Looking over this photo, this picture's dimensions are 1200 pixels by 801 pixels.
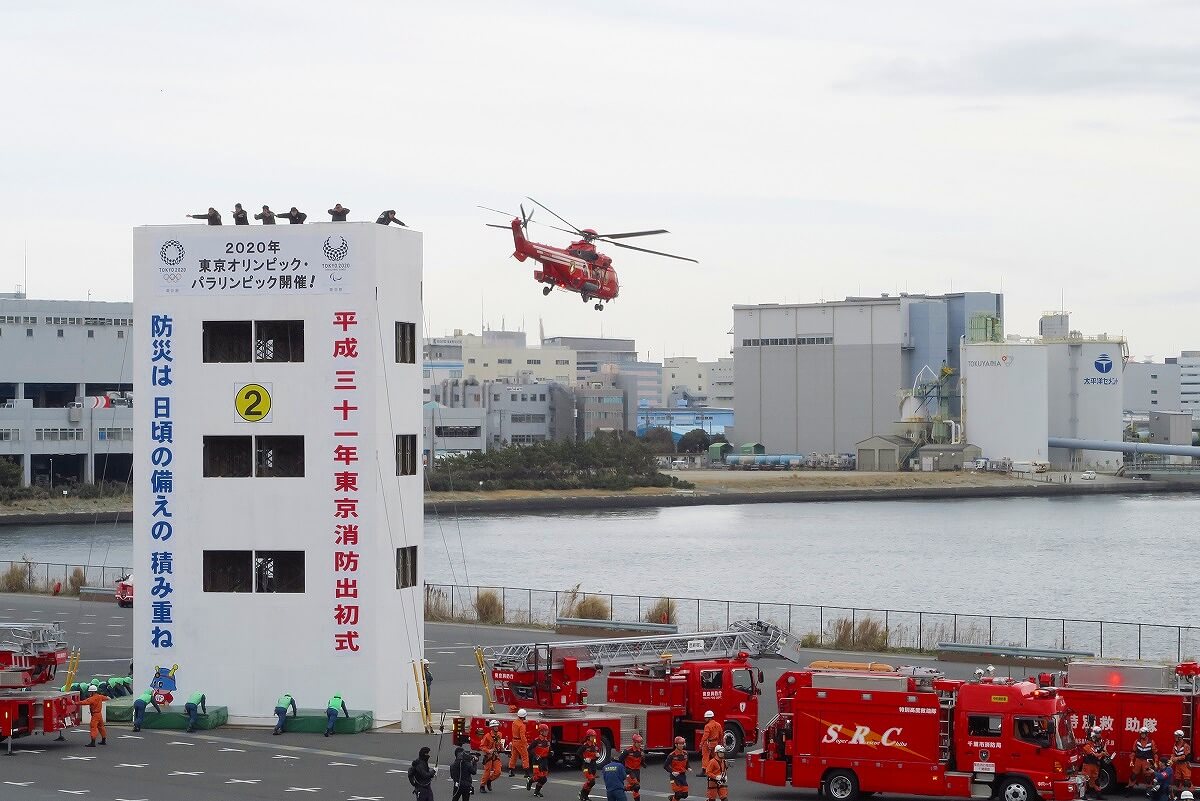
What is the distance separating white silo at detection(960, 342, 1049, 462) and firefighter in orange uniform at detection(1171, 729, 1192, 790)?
149m

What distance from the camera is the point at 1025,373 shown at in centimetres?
17262

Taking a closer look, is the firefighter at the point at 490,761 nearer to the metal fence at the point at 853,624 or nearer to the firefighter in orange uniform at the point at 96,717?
the firefighter in orange uniform at the point at 96,717

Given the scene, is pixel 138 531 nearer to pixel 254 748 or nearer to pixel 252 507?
pixel 252 507

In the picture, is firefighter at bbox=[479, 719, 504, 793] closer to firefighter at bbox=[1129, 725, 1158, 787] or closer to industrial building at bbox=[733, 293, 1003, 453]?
firefighter at bbox=[1129, 725, 1158, 787]

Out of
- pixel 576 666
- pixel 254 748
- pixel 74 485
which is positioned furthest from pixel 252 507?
pixel 74 485

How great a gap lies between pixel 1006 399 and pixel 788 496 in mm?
26430

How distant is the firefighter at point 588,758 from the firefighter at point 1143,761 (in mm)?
8853

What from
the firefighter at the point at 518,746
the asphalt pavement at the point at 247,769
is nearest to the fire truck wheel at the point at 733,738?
the asphalt pavement at the point at 247,769

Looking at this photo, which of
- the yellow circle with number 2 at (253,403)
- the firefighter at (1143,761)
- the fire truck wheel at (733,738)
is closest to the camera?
the firefighter at (1143,761)

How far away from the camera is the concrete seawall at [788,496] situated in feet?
496

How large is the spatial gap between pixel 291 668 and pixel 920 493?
461 ft

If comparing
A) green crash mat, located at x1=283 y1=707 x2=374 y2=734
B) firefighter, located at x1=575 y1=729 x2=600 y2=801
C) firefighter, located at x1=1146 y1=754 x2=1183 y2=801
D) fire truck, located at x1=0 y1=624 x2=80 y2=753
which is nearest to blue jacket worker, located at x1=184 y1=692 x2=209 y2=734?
green crash mat, located at x1=283 y1=707 x2=374 y2=734

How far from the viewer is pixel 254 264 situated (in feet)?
115

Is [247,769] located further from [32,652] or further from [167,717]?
[32,652]
